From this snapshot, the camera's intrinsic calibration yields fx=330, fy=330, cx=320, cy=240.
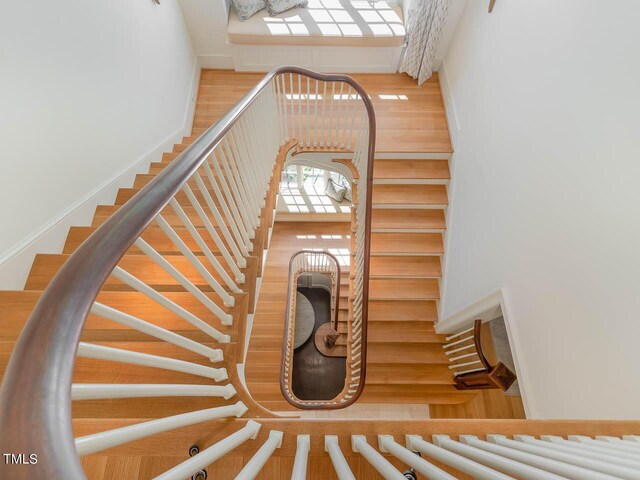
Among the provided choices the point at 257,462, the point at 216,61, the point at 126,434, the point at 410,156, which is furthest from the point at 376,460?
the point at 216,61

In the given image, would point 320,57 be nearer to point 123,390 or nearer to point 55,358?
point 123,390

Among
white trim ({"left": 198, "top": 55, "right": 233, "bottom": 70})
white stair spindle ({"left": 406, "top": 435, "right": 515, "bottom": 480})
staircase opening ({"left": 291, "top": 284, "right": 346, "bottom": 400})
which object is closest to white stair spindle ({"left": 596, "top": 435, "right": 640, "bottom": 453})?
white stair spindle ({"left": 406, "top": 435, "right": 515, "bottom": 480})

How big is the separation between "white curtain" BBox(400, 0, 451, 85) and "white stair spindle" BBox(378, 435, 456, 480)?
13.9 ft

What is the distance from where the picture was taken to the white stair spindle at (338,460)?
2.18 ft

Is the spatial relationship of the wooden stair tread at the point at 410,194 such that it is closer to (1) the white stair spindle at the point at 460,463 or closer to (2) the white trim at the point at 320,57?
(2) the white trim at the point at 320,57

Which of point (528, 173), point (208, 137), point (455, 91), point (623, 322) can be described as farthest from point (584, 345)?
point (455, 91)

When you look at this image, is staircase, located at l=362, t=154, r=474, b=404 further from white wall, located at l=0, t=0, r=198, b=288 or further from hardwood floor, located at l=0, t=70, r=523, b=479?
white wall, located at l=0, t=0, r=198, b=288

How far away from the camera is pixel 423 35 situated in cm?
396

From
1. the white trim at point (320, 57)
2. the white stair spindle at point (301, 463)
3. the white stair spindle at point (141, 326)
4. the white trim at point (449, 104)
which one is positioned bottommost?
the white stair spindle at point (301, 463)

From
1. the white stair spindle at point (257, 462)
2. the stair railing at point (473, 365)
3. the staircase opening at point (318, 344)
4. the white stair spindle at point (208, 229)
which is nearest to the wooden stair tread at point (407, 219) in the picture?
the stair railing at point (473, 365)

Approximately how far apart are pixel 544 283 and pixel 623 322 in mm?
535

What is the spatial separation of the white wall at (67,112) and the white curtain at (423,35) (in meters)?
2.87

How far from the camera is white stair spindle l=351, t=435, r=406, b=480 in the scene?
650mm

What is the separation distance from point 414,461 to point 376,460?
8 centimetres
